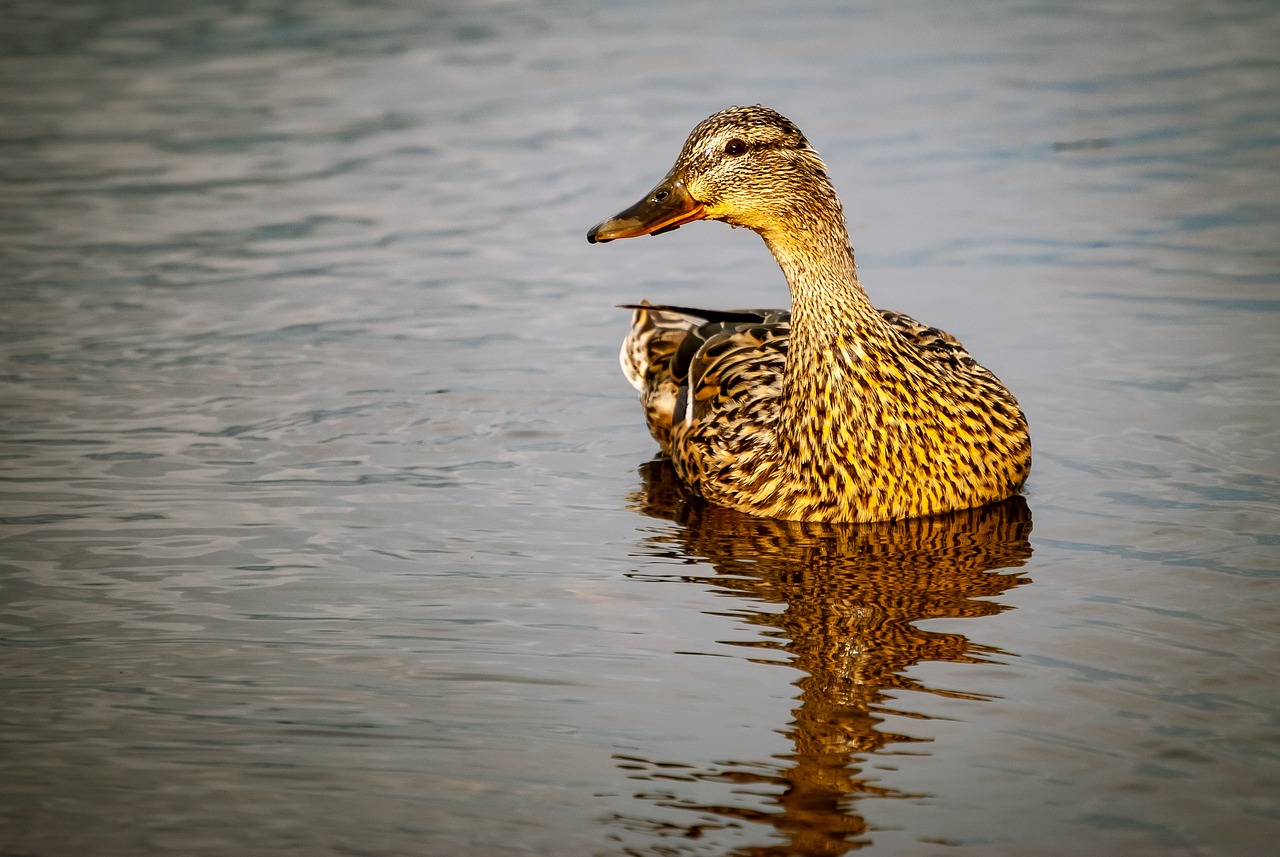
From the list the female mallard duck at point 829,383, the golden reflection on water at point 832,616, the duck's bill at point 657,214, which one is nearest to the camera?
the golden reflection on water at point 832,616

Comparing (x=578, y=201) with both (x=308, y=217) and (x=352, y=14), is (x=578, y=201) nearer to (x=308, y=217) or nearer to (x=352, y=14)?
(x=308, y=217)

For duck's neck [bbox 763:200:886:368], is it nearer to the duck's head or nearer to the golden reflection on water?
the duck's head

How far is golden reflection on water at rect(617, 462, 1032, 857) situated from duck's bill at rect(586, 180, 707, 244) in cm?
132

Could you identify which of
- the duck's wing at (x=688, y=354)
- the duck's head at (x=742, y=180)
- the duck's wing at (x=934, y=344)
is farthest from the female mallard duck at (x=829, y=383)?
the duck's wing at (x=688, y=354)

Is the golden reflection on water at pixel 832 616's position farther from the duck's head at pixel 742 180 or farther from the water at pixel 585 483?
the duck's head at pixel 742 180

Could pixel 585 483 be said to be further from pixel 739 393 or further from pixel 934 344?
pixel 934 344

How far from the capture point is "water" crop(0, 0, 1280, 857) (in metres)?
5.48

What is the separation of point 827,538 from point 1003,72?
940 centimetres

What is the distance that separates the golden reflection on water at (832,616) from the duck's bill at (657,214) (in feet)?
4.32

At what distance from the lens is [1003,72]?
15961 millimetres

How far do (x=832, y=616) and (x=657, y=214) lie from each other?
2130 millimetres

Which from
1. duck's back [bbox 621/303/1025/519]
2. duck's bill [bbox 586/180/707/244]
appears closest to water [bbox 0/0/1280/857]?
duck's back [bbox 621/303/1025/519]

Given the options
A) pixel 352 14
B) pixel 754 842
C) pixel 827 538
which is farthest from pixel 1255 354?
pixel 352 14

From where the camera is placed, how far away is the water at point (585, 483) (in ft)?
18.0
